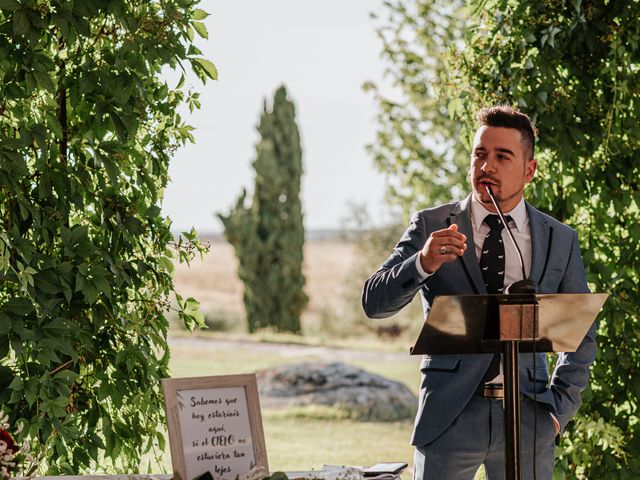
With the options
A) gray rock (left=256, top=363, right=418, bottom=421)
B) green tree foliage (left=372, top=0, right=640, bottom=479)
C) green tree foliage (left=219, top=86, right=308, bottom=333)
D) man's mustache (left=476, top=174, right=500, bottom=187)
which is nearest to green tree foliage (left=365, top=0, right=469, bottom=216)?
gray rock (left=256, top=363, right=418, bottom=421)

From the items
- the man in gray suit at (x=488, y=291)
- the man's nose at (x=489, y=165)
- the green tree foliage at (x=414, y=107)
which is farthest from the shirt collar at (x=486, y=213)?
the green tree foliage at (x=414, y=107)

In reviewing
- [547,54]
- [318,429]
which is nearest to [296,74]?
[318,429]

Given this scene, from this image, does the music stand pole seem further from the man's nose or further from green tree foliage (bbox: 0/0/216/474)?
green tree foliage (bbox: 0/0/216/474)

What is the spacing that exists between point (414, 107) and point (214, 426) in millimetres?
6857

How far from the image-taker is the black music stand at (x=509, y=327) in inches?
73.9

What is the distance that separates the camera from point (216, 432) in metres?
1.90

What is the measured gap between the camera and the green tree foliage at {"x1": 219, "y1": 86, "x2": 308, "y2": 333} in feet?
54.5

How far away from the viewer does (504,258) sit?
2.38 m

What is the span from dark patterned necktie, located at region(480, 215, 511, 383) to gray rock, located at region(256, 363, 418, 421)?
6.83 m

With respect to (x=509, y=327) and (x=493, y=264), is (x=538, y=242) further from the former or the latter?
(x=509, y=327)

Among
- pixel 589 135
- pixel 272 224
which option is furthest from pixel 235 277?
pixel 589 135

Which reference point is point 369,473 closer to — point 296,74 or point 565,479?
point 565,479

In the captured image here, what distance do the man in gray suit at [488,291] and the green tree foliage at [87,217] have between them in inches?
31.1

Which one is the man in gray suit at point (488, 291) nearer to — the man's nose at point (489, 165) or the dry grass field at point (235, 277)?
the man's nose at point (489, 165)
